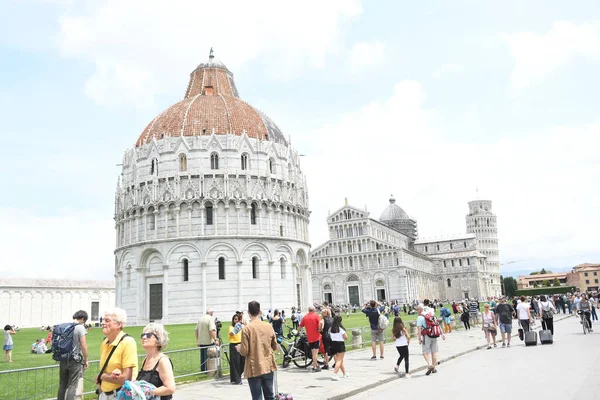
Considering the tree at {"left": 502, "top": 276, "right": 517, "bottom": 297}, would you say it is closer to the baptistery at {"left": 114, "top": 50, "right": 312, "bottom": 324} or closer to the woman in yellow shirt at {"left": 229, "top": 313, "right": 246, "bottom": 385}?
the baptistery at {"left": 114, "top": 50, "right": 312, "bottom": 324}

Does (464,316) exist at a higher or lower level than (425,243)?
lower

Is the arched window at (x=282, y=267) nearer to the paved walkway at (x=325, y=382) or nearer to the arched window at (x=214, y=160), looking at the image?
the arched window at (x=214, y=160)

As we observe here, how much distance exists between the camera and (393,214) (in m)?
123

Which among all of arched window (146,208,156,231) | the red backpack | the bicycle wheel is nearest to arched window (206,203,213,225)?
arched window (146,208,156,231)

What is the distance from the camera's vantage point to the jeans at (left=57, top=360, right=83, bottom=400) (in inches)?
356

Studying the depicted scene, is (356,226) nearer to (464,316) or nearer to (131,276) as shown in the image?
(131,276)

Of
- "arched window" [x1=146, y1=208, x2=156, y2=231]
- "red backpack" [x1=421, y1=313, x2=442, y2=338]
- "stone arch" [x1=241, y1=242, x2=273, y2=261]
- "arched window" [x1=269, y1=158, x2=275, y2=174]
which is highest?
"arched window" [x1=269, y1=158, x2=275, y2=174]

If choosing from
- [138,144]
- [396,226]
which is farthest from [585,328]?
[396,226]

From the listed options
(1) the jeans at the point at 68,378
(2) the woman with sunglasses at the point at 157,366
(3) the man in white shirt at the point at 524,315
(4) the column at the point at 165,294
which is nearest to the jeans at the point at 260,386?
(2) the woman with sunglasses at the point at 157,366

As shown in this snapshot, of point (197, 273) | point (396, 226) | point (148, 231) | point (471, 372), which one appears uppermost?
point (396, 226)

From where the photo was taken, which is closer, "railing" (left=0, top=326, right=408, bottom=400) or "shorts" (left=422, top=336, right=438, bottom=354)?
"railing" (left=0, top=326, right=408, bottom=400)

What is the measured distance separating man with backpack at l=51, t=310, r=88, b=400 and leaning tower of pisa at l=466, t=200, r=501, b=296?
439ft

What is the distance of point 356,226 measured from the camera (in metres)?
94.3

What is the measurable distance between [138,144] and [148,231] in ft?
33.0
